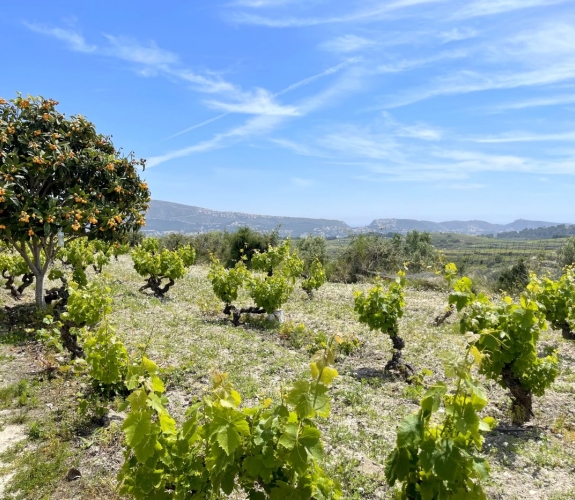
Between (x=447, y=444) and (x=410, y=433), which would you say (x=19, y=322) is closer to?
(x=410, y=433)

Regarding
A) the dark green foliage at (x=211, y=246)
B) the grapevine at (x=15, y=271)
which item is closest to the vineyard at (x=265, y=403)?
the grapevine at (x=15, y=271)

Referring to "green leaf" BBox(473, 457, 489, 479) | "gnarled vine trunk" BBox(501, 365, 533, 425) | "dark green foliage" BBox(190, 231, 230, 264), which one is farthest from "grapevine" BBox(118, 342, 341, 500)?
"dark green foliage" BBox(190, 231, 230, 264)

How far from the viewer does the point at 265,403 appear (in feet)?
11.9

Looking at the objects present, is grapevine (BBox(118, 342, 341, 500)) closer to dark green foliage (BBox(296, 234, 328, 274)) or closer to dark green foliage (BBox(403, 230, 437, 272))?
dark green foliage (BBox(296, 234, 328, 274))

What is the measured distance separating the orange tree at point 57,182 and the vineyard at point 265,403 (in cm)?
253

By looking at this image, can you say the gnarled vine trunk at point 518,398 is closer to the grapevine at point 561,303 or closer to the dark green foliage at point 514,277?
the grapevine at point 561,303

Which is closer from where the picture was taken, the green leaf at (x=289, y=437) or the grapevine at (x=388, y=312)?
the green leaf at (x=289, y=437)

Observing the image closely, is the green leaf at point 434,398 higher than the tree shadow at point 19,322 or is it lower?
higher

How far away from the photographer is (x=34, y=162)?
34.9 feet

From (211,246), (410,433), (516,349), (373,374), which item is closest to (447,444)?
(410,433)

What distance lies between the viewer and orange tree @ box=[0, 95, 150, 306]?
10.5m

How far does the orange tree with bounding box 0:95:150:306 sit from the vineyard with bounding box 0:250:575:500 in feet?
8.31

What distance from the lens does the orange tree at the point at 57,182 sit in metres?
10.5

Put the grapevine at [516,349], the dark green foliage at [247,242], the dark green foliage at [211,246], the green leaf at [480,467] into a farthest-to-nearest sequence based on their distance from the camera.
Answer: the dark green foliage at [211,246]
the dark green foliage at [247,242]
the grapevine at [516,349]
the green leaf at [480,467]
